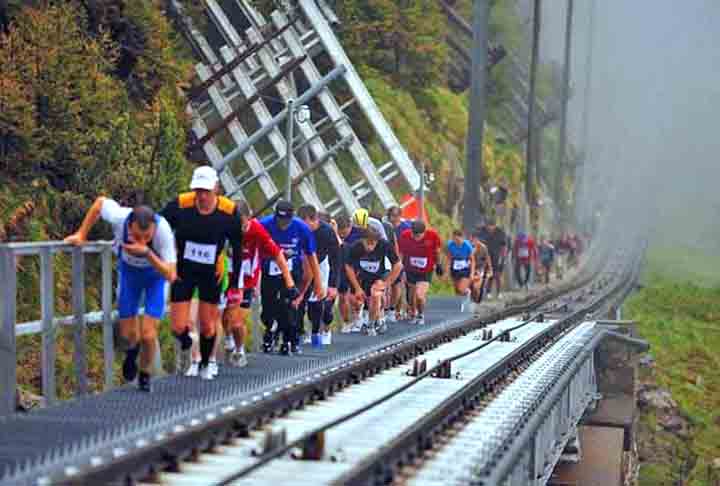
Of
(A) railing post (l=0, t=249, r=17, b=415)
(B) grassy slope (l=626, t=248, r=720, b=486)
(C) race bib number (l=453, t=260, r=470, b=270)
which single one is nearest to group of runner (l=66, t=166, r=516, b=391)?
(A) railing post (l=0, t=249, r=17, b=415)

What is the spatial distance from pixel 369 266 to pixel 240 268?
7036 millimetres

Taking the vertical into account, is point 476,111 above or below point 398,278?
above

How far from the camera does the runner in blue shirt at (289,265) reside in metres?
17.2

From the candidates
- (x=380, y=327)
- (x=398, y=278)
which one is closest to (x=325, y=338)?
(x=380, y=327)

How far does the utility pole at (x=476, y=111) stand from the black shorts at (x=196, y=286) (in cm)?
2235

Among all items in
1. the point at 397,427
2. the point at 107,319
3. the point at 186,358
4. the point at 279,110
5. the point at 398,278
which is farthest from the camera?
the point at 279,110

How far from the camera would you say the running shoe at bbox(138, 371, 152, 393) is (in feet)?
45.0

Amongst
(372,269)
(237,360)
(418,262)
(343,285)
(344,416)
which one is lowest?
(344,416)

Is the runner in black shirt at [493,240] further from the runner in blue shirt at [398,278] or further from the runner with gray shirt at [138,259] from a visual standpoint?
the runner with gray shirt at [138,259]

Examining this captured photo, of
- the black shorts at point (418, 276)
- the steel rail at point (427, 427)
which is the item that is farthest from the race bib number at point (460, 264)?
the steel rail at point (427, 427)

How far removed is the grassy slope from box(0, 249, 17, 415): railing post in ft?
62.5

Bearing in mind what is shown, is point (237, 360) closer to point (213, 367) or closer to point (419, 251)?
point (213, 367)

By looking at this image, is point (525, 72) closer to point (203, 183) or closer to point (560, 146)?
point (560, 146)

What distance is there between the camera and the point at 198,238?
14.0 meters
